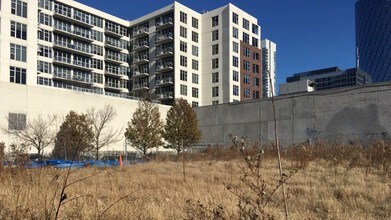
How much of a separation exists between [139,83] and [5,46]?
1216 inches

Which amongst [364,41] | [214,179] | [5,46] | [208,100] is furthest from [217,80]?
[364,41]

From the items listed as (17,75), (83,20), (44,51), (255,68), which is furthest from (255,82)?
(17,75)

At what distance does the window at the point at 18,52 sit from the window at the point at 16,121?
36.5 ft

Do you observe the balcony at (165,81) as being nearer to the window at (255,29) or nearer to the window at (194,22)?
the window at (194,22)

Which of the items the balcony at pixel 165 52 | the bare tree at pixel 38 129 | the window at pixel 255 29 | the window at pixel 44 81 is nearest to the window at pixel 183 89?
the balcony at pixel 165 52

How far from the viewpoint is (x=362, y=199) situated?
741cm

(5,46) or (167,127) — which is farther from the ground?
(5,46)

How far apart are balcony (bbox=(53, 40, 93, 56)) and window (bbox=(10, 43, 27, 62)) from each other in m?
12.9

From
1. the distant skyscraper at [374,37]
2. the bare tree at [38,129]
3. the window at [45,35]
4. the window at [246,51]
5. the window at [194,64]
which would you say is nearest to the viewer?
the bare tree at [38,129]

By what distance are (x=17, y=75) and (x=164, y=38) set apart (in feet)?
94.6

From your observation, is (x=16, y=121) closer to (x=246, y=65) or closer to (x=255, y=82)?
(x=246, y=65)

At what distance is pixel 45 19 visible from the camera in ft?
211

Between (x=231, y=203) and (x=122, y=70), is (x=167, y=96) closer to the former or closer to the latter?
(x=122, y=70)

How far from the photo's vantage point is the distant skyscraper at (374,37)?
162 m
